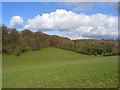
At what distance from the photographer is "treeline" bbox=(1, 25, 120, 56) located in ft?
281

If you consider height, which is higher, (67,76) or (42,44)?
(42,44)

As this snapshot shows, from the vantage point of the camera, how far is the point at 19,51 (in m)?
85.0

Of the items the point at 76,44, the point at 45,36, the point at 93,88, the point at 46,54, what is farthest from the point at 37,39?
the point at 93,88

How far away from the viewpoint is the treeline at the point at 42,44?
8550 cm

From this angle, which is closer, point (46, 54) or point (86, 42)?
point (46, 54)

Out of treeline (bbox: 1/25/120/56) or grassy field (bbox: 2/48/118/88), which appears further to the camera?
treeline (bbox: 1/25/120/56)

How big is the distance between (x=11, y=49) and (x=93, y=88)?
76.2 m

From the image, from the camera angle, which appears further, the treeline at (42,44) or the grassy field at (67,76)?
the treeline at (42,44)

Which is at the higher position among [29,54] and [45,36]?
[45,36]

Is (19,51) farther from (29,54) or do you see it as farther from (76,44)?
(76,44)

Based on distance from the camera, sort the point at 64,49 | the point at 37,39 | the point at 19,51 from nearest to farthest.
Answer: the point at 19,51, the point at 37,39, the point at 64,49

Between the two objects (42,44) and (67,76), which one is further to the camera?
(42,44)

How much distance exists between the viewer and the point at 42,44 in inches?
3866

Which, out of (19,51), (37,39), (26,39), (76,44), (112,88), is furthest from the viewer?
(76,44)
